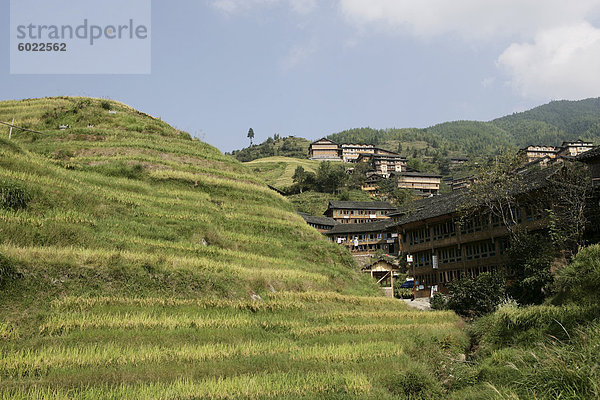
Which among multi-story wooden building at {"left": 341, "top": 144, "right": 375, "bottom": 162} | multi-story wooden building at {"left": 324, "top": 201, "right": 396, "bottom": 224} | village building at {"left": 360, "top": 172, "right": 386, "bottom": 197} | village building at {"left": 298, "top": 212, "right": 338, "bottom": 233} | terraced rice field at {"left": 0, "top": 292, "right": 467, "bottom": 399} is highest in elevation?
multi-story wooden building at {"left": 341, "top": 144, "right": 375, "bottom": 162}

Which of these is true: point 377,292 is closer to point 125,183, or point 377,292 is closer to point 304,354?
point 304,354

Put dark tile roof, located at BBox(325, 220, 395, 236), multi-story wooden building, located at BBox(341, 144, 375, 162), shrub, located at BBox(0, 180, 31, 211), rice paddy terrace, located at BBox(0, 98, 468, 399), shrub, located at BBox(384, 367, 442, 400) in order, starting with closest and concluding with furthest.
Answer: rice paddy terrace, located at BBox(0, 98, 468, 399)
shrub, located at BBox(384, 367, 442, 400)
shrub, located at BBox(0, 180, 31, 211)
dark tile roof, located at BBox(325, 220, 395, 236)
multi-story wooden building, located at BBox(341, 144, 375, 162)

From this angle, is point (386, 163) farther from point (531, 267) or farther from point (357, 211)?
point (531, 267)

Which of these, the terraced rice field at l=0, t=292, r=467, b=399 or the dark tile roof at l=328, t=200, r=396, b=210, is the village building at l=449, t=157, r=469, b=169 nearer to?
the dark tile roof at l=328, t=200, r=396, b=210

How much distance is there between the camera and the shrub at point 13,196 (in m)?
17.7

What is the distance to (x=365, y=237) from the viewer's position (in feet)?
221

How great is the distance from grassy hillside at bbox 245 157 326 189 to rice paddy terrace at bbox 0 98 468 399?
74.3 metres

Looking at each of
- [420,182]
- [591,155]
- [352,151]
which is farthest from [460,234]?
[352,151]

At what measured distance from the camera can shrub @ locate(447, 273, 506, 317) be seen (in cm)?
2542

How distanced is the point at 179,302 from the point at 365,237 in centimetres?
5348

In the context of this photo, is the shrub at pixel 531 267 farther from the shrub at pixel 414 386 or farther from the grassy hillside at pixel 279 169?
the grassy hillside at pixel 279 169

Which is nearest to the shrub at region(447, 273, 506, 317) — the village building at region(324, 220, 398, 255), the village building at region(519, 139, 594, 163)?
the village building at region(324, 220, 398, 255)

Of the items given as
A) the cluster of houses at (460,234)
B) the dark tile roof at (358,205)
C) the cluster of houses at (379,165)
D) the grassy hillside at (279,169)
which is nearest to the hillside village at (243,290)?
the cluster of houses at (460,234)

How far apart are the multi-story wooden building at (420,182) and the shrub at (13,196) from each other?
96.3 meters
